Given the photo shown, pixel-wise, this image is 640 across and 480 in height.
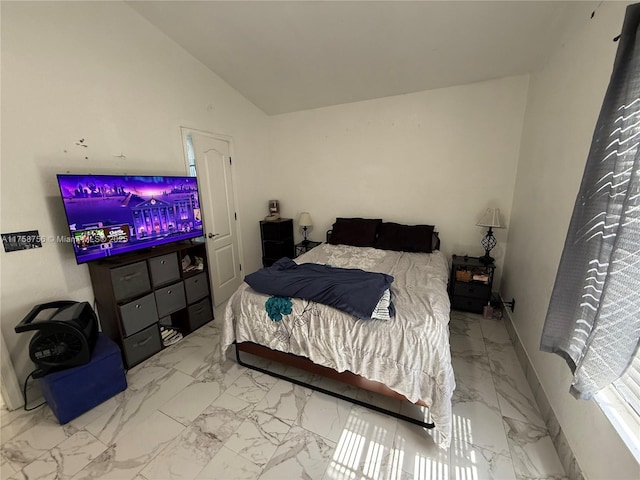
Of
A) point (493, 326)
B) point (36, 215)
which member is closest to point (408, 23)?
point (493, 326)

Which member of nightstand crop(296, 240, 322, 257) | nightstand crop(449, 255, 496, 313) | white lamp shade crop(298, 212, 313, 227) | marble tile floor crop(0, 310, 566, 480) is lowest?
marble tile floor crop(0, 310, 566, 480)

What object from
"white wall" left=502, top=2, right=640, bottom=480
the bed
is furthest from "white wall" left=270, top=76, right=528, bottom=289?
the bed

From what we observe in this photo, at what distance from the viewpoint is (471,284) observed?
112 inches

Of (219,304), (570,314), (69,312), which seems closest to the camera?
(570,314)

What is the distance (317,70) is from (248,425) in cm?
321

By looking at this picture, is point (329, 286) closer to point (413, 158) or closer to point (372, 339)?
point (372, 339)

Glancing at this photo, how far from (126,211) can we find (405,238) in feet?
9.24

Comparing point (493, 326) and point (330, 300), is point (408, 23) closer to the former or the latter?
point (330, 300)

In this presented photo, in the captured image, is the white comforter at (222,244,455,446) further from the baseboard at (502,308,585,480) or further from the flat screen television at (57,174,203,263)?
the flat screen television at (57,174,203,263)

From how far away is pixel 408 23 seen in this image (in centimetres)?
210

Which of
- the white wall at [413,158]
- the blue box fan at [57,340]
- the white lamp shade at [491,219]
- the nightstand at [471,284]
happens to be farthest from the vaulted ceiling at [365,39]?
the blue box fan at [57,340]

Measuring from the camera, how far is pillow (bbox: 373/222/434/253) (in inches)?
122

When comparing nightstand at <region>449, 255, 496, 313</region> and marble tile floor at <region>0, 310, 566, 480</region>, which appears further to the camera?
nightstand at <region>449, 255, 496, 313</region>

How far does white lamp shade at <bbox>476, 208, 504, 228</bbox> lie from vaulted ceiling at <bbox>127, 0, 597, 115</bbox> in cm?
135
